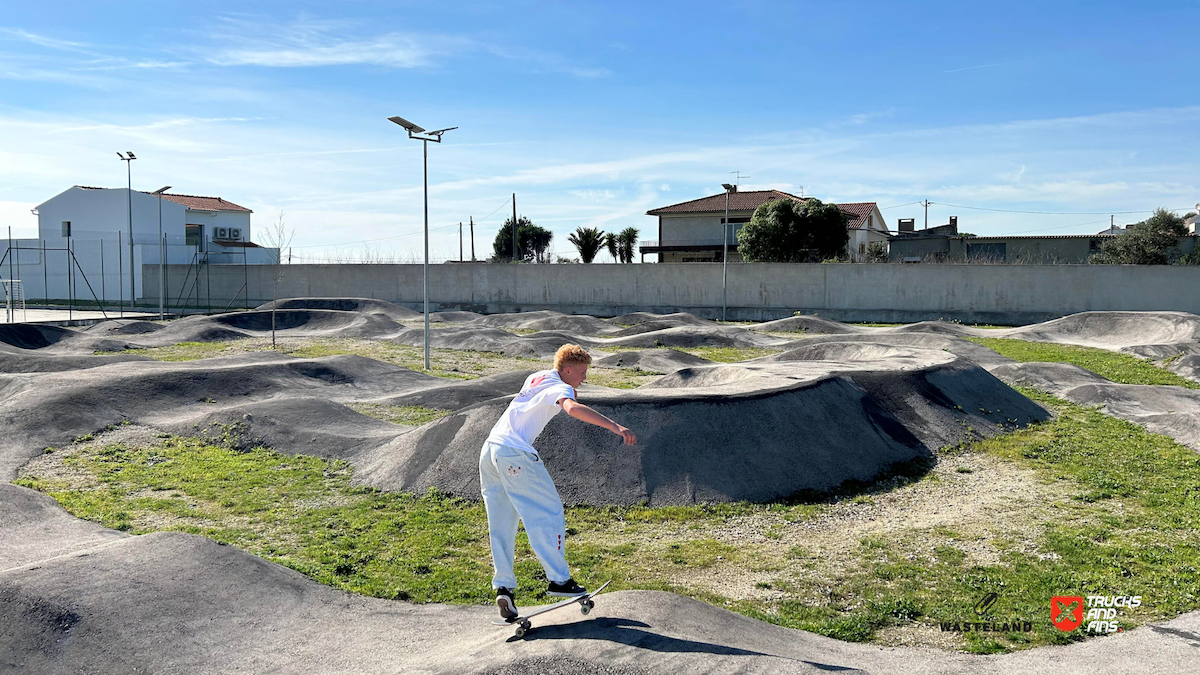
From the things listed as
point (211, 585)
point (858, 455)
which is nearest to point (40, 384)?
point (211, 585)

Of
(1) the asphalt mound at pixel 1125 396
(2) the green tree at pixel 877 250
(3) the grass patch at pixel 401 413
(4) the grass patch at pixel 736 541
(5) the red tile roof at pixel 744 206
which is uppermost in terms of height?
(5) the red tile roof at pixel 744 206

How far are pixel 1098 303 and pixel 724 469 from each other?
1266 inches

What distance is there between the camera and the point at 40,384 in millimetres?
15336

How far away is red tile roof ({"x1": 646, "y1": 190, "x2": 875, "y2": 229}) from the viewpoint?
182 feet

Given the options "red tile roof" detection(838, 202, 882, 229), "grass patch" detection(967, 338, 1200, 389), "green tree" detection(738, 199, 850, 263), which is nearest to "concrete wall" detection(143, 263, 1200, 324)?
"green tree" detection(738, 199, 850, 263)

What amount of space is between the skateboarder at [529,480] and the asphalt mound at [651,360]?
54.7 feet

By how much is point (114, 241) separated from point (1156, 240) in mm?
60368

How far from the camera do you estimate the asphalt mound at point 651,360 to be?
73.3 feet

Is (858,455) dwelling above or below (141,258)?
below

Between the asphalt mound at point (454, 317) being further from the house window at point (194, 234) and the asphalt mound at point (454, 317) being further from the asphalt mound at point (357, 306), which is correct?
the house window at point (194, 234)

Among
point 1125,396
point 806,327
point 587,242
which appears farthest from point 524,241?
point 1125,396

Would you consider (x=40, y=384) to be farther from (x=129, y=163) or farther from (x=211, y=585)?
(x=129, y=163)

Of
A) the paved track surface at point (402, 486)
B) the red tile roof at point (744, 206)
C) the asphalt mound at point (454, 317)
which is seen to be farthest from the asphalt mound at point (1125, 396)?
the red tile roof at point (744, 206)

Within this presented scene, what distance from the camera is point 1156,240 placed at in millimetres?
45969
